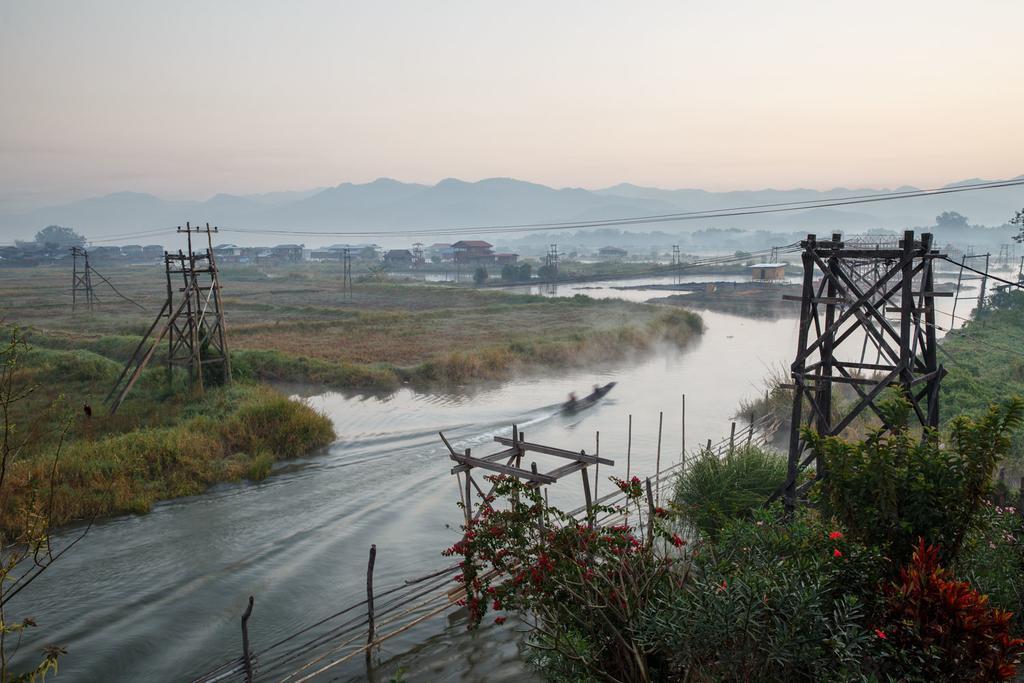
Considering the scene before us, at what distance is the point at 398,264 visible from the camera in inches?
4407

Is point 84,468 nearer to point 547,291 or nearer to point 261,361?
point 261,361

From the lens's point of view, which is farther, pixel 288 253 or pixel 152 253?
pixel 152 253

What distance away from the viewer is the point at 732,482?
12438mm

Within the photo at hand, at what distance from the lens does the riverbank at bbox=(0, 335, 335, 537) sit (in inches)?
580

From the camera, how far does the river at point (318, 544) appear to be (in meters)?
10.3

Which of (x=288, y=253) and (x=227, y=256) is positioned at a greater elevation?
(x=288, y=253)

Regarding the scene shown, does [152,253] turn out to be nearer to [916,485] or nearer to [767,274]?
[767,274]

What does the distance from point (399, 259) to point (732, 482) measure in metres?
105

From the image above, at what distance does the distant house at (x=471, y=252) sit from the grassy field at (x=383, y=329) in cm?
3736

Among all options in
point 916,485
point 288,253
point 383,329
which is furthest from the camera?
point 288,253

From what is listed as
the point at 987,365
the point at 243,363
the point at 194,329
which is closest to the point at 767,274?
the point at 987,365

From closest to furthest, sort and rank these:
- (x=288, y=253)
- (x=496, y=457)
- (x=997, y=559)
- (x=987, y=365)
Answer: (x=997, y=559) < (x=496, y=457) < (x=987, y=365) < (x=288, y=253)

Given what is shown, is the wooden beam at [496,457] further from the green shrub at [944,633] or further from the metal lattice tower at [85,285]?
the metal lattice tower at [85,285]

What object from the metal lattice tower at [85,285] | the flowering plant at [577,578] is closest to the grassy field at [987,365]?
the flowering plant at [577,578]
